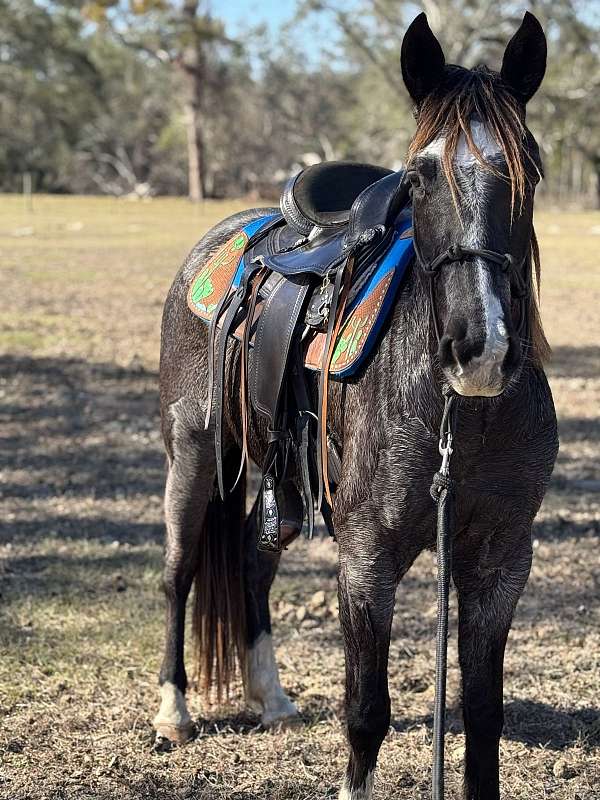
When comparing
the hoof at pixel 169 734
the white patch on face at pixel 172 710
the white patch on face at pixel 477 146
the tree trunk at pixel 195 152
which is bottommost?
the hoof at pixel 169 734

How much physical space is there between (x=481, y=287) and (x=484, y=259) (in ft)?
0.21

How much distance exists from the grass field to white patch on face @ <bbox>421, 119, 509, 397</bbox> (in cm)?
174

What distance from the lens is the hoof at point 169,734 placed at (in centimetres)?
347

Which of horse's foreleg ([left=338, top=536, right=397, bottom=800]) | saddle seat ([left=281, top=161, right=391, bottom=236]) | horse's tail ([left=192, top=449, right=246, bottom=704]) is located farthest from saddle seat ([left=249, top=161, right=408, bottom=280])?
horse's tail ([left=192, top=449, right=246, bottom=704])

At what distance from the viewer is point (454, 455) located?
238cm

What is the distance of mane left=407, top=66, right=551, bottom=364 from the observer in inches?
82.0

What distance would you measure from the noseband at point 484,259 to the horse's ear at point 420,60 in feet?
1.34

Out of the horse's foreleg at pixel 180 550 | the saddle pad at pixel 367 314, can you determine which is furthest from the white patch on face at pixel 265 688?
the saddle pad at pixel 367 314

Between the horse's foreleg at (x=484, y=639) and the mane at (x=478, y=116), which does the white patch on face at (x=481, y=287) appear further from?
the horse's foreleg at (x=484, y=639)

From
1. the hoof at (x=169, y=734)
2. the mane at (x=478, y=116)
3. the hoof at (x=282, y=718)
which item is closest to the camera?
the mane at (x=478, y=116)

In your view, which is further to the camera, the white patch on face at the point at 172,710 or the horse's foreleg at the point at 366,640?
the white patch on face at the point at 172,710

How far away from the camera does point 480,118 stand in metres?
2.13

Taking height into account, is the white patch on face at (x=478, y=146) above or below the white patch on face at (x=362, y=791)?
above

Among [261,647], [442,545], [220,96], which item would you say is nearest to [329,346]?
[442,545]
